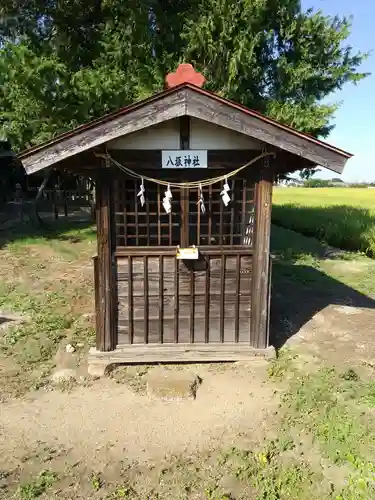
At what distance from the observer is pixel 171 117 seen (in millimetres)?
5371

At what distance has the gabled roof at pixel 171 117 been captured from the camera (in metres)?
5.27

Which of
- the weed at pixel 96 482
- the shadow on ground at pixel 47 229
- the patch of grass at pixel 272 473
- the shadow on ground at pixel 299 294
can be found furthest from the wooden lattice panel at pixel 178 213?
the shadow on ground at pixel 47 229

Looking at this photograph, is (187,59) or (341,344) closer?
(341,344)

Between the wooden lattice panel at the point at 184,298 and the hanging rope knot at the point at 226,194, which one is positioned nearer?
the hanging rope knot at the point at 226,194

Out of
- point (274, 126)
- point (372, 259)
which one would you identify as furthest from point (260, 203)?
point (372, 259)

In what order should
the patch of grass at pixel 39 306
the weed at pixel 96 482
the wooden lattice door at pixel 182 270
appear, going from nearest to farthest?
the weed at pixel 96 482 < the wooden lattice door at pixel 182 270 < the patch of grass at pixel 39 306

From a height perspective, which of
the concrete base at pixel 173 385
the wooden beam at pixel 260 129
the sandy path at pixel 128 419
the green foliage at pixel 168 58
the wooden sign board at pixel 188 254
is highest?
the green foliage at pixel 168 58

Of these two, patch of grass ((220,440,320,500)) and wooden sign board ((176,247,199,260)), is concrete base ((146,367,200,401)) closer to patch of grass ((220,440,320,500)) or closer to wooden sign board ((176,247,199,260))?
patch of grass ((220,440,320,500))

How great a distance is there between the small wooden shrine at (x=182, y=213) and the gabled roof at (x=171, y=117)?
1 cm

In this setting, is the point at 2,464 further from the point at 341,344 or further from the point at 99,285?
the point at 341,344

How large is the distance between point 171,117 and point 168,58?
21.3ft

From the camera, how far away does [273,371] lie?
19.8 feet

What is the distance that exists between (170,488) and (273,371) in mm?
2649

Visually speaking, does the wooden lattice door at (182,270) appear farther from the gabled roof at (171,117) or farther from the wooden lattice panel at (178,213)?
the gabled roof at (171,117)
